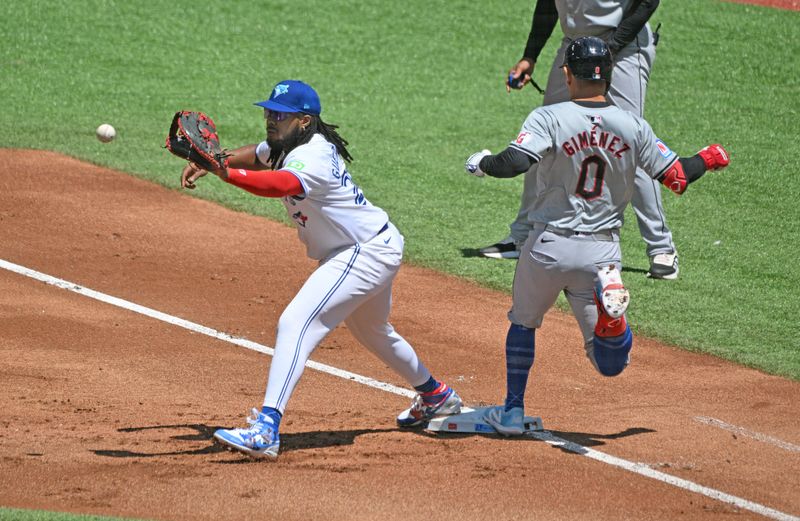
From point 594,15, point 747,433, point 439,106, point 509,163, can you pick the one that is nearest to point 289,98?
point 509,163

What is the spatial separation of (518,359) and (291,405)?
130 cm

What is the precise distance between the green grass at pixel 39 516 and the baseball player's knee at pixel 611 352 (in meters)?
2.41

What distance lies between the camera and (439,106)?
13.3 meters

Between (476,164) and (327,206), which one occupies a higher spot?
(476,164)

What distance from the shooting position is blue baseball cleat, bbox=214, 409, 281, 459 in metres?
5.57

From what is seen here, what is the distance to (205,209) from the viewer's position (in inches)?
408

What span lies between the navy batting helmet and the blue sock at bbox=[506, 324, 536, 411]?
4.21ft

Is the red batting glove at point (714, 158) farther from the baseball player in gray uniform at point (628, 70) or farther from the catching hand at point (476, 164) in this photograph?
the baseball player in gray uniform at point (628, 70)

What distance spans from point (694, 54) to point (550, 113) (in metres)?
9.20

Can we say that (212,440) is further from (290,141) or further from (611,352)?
(611,352)

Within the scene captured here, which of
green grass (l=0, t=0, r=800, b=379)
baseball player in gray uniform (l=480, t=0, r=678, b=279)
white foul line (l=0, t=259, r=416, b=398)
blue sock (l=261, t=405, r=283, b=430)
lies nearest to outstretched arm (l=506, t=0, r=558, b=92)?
baseball player in gray uniform (l=480, t=0, r=678, b=279)

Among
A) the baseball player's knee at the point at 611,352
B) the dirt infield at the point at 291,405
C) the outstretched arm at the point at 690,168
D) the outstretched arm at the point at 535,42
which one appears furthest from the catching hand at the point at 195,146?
the outstretched arm at the point at 535,42

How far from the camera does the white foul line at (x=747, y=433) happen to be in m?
6.19

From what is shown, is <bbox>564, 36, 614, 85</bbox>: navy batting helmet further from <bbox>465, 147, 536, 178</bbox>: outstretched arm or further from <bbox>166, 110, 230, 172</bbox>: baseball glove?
<bbox>166, 110, 230, 172</bbox>: baseball glove
